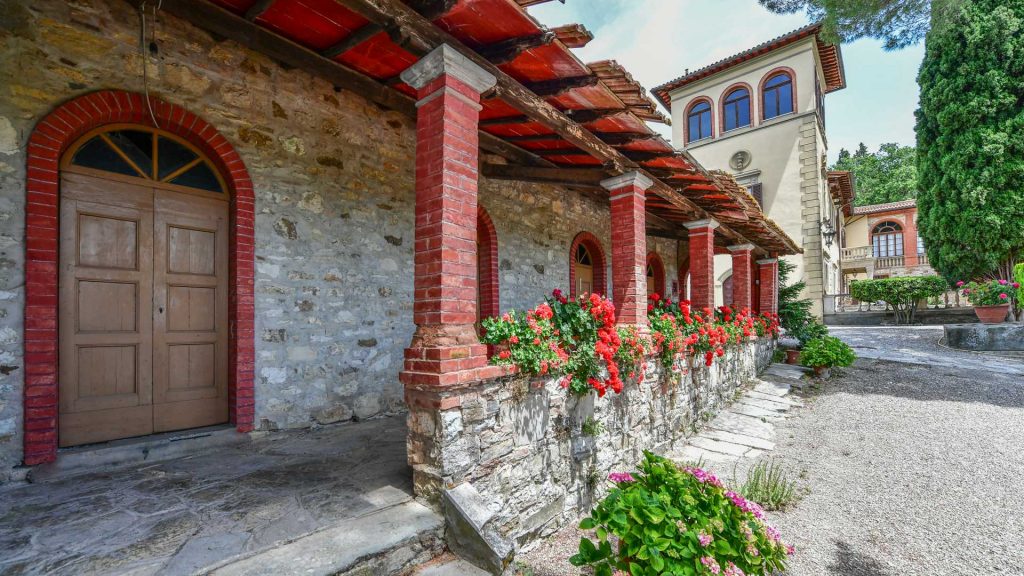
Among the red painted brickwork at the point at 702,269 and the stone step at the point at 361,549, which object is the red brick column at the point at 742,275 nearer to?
the red painted brickwork at the point at 702,269

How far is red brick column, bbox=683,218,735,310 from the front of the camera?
6.78 m

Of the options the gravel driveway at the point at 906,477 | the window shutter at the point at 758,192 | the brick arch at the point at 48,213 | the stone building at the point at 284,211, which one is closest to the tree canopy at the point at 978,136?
the window shutter at the point at 758,192

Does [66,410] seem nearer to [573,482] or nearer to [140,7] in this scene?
[140,7]

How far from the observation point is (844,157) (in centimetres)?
3397

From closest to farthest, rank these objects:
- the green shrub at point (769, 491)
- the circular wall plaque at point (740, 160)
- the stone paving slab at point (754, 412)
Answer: the green shrub at point (769, 491) → the stone paving slab at point (754, 412) → the circular wall plaque at point (740, 160)

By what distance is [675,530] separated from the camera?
89.7 inches

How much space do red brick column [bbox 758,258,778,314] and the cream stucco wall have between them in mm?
4925

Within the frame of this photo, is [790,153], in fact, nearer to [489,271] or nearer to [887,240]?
[489,271]

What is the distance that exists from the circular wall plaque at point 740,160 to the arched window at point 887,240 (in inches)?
597

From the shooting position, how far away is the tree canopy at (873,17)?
7215mm

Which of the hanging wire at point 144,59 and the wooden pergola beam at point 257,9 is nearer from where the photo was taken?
the wooden pergola beam at point 257,9

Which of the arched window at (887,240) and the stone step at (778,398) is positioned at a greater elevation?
the arched window at (887,240)

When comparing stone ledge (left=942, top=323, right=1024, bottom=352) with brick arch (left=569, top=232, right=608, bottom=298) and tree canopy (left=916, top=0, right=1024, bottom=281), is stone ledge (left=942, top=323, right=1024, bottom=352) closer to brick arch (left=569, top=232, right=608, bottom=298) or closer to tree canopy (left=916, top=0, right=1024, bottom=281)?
tree canopy (left=916, top=0, right=1024, bottom=281)

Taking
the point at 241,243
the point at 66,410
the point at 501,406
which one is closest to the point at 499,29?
the point at 501,406
